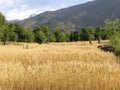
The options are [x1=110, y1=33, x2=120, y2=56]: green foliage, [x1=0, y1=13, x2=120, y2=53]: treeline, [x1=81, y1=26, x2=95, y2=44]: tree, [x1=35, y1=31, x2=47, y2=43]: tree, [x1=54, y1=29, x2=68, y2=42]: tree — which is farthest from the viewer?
[x1=54, y1=29, x2=68, y2=42]: tree

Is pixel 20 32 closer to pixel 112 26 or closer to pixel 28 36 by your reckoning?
pixel 28 36

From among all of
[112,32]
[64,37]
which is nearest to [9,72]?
[112,32]

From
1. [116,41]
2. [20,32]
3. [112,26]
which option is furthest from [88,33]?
[116,41]

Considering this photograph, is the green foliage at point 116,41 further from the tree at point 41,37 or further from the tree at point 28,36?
the tree at point 28,36

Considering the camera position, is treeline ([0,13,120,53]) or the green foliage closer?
the green foliage

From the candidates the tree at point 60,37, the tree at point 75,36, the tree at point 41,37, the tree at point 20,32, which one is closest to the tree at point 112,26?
the tree at point 41,37

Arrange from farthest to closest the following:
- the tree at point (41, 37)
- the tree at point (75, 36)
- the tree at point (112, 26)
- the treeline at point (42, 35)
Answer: the tree at point (75, 36), the tree at point (41, 37), the treeline at point (42, 35), the tree at point (112, 26)

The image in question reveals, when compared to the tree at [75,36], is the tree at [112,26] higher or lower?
higher

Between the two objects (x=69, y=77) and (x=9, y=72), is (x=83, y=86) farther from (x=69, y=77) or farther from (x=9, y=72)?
(x=9, y=72)

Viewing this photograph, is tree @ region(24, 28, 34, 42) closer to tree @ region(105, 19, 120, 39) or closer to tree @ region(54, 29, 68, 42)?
tree @ region(54, 29, 68, 42)

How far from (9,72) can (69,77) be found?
1.94 m

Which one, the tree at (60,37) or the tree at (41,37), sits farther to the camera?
the tree at (60,37)

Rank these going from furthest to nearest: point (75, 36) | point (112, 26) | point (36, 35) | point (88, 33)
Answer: point (75, 36)
point (88, 33)
point (36, 35)
point (112, 26)

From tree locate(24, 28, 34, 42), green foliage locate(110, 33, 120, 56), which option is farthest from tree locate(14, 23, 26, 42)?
green foliage locate(110, 33, 120, 56)
